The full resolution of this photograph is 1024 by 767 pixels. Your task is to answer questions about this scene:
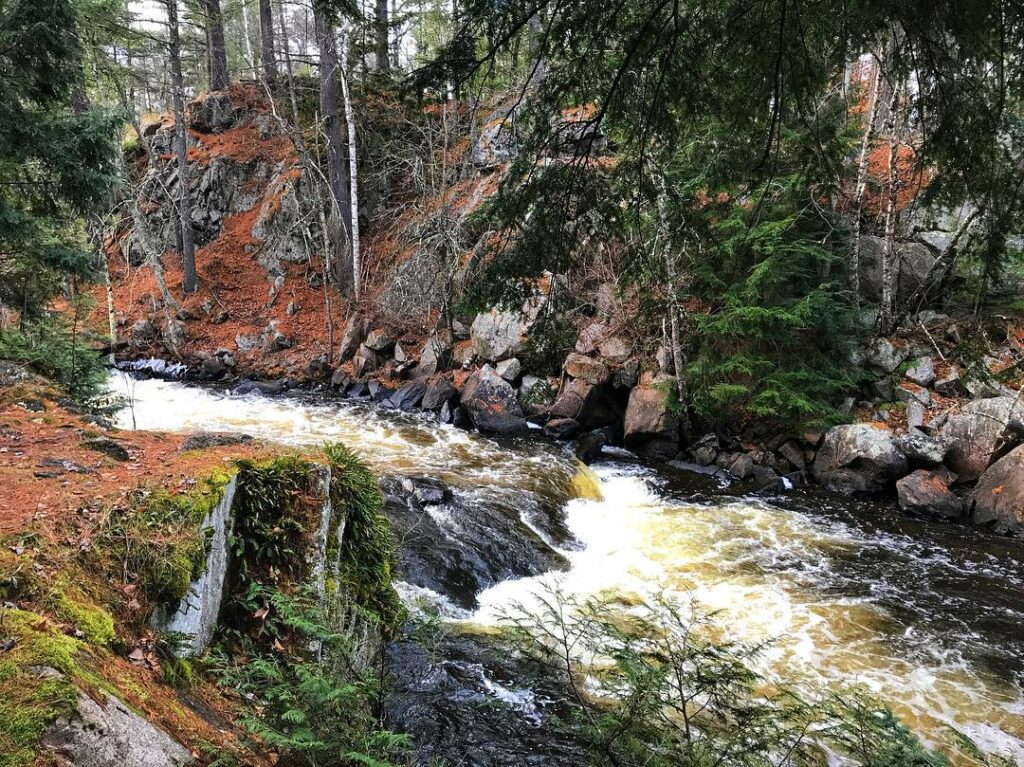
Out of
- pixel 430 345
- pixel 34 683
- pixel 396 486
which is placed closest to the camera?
pixel 34 683

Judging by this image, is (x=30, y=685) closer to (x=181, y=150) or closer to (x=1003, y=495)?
(x=1003, y=495)

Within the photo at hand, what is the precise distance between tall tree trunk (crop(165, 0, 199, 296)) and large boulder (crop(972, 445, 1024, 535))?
67.6ft

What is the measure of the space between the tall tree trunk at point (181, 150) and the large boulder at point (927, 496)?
19709mm

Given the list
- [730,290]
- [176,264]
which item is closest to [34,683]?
[730,290]

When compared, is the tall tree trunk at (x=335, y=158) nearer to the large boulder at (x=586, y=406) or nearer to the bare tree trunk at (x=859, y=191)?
the large boulder at (x=586, y=406)

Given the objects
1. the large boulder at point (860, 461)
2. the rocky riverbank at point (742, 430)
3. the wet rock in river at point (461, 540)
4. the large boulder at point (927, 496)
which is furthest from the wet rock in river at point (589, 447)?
the large boulder at point (927, 496)

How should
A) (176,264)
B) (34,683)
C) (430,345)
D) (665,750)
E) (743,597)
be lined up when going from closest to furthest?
(34,683), (665,750), (743,597), (430,345), (176,264)

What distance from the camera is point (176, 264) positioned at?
67.4 ft

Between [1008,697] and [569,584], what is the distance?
4.11 meters

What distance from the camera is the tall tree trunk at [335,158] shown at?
1613 centimetres

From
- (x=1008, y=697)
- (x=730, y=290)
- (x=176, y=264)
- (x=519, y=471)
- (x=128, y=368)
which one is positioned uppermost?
(x=176, y=264)

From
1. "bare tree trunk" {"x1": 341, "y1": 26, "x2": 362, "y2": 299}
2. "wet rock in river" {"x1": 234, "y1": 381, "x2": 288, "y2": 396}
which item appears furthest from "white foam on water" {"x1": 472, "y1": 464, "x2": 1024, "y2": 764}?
"bare tree trunk" {"x1": 341, "y1": 26, "x2": 362, "y2": 299}

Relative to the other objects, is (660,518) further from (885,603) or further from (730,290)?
(730,290)

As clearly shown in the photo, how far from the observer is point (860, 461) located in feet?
30.7
